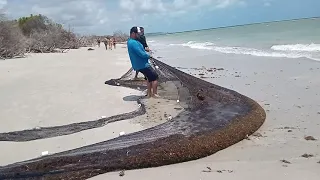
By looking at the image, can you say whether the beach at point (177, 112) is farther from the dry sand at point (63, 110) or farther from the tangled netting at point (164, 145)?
the tangled netting at point (164, 145)

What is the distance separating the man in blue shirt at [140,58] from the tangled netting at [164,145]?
1.41 meters

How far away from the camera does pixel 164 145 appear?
17.6 feet

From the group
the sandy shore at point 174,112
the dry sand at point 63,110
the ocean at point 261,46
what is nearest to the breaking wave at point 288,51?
the ocean at point 261,46

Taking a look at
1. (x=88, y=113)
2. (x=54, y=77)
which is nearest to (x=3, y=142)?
(x=88, y=113)

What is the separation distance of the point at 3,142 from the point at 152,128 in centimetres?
Result: 240

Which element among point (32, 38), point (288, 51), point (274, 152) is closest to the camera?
point (274, 152)

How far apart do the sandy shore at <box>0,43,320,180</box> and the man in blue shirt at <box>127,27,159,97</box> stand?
68cm

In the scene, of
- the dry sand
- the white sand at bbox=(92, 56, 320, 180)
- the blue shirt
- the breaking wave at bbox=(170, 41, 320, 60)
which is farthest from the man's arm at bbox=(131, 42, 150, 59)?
the breaking wave at bbox=(170, 41, 320, 60)

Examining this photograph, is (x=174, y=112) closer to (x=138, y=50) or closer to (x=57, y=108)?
(x=138, y=50)

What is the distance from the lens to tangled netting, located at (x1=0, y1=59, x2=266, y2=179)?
4871mm

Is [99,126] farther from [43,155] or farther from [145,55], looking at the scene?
[145,55]

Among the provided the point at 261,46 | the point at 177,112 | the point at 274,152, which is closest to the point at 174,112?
the point at 177,112

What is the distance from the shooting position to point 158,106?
27.6 feet

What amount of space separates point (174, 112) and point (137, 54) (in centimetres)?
211
